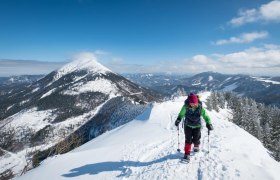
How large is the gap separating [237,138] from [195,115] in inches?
241

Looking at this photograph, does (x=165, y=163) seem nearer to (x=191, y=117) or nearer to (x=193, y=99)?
(x=191, y=117)

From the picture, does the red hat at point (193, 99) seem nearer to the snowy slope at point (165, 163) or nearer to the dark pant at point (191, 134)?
the dark pant at point (191, 134)

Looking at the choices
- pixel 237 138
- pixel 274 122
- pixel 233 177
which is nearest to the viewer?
pixel 233 177

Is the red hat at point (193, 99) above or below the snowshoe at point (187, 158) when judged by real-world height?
above

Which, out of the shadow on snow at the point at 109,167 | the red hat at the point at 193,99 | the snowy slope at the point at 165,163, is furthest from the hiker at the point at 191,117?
the shadow on snow at the point at 109,167

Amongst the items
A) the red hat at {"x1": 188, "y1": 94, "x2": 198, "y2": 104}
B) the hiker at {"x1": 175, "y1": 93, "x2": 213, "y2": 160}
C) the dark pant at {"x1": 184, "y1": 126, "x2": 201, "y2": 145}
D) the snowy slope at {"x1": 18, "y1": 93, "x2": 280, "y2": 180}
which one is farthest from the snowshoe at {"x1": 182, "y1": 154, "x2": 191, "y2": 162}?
the red hat at {"x1": 188, "y1": 94, "x2": 198, "y2": 104}

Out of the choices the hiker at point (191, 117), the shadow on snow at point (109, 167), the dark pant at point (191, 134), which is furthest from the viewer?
the shadow on snow at point (109, 167)

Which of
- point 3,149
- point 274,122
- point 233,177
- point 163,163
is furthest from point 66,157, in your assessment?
point 3,149

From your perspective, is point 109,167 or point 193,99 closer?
point 193,99

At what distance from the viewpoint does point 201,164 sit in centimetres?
1353

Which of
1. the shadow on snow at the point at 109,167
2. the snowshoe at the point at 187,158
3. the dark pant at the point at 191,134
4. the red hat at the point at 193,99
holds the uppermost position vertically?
the red hat at the point at 193,99

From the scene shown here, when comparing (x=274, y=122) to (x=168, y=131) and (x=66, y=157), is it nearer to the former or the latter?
(x=168, y=131)

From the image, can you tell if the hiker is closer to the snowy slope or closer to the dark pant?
the dark pant

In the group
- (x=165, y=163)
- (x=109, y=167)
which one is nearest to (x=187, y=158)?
(x=165, y=163)
